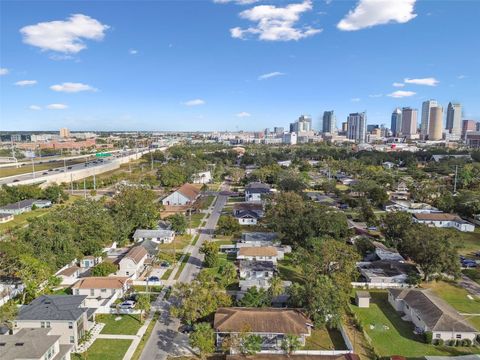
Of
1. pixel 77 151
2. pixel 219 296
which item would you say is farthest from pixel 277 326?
pixel 77 151

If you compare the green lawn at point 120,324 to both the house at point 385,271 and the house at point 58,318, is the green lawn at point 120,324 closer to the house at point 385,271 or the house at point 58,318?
the house at point 58,318

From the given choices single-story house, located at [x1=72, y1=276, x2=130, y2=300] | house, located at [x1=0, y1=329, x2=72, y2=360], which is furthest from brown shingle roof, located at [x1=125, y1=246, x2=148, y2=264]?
house, located at [x1=0, y1=329, x2=72, y2=360]

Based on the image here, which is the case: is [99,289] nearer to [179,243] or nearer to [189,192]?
[179,243]

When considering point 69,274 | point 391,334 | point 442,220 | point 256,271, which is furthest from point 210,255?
point 442,220

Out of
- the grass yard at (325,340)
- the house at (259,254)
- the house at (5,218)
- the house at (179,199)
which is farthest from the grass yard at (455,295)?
the house at (5,218)

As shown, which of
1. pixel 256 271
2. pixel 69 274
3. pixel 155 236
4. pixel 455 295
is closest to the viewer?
pixel 455 295

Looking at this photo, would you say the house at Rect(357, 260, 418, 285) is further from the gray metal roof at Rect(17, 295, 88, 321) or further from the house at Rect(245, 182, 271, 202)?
the house at Rect(245, 182, 271, 202)
